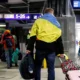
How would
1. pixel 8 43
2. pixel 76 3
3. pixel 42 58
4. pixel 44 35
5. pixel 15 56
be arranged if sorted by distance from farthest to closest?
pixel 76 3 → pixel 15 56 → pixel 8 43 → pixel 42 58 → pixel 44 35

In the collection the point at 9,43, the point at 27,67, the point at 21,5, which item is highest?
the point at 21,5

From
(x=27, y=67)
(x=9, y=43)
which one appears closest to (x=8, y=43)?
(x=9, y=43)

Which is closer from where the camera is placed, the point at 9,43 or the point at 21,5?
the point at 9,43

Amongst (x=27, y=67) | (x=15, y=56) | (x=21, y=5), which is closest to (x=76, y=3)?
(x=21, y=5)

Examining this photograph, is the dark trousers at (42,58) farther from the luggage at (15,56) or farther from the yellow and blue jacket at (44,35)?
the luggage at (15,56)

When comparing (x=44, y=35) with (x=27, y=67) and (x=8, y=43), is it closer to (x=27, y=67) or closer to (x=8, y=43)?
(x=27, y=67)

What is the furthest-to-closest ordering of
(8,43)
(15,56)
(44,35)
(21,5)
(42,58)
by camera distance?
(21,5), (15,56), (8,43), (42,58), (44,35)

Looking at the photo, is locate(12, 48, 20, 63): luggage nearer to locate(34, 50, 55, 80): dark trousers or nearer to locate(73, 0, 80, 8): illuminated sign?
locate(34, 50, 55, 80): dark trousers

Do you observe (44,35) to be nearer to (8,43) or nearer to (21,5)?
(8,43)

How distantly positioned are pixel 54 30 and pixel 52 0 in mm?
7901

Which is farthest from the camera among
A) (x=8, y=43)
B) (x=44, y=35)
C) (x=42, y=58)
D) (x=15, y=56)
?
(x=15, y=56)

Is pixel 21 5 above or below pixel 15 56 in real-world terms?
above

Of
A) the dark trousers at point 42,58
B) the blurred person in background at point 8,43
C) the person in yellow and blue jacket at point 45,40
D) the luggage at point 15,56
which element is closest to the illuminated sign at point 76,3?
the luggage at point 15,56

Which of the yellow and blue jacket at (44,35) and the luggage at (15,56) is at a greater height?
the yellow and blue jacket at (44,35)
